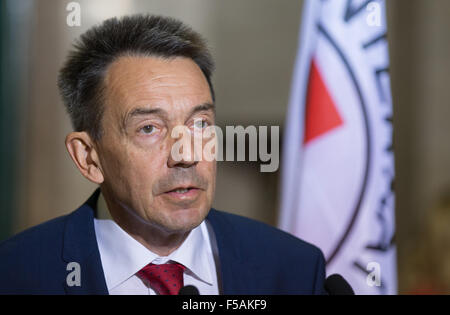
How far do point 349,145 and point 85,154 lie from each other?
462 millimetres

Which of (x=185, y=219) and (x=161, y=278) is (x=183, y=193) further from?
(x=161, y=278)

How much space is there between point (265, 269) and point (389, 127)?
1.07 ft

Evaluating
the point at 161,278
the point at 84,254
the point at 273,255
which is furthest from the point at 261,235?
the point at 84,254

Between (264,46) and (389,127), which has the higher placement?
(264,46)

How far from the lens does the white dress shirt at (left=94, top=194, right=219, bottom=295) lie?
74 centimetres

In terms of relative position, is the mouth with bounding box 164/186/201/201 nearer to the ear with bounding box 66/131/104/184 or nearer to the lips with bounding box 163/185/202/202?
the lips with bounding box 163/185/202/202

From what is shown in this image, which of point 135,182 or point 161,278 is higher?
point 135,182

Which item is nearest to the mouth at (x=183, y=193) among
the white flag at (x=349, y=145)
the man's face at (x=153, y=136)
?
the man's face at (x=153, y=136)

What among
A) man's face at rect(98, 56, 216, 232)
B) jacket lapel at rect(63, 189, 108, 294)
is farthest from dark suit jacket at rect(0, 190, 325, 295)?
man's face at rect(98, 56, 216, 232)

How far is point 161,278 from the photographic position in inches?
29.6

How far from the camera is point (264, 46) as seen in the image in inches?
48.1
